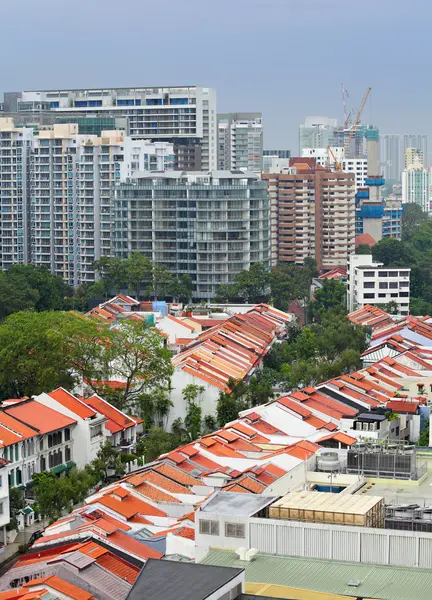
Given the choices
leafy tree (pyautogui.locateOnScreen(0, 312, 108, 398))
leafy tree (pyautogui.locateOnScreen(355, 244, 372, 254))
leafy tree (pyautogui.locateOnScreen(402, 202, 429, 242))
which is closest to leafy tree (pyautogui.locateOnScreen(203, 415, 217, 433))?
leafy tree (pyautogui.locateOnScreen(0, 312, 108, 398))

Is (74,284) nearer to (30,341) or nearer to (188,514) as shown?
(30,341)

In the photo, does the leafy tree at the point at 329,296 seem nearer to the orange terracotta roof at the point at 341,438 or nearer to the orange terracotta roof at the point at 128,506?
the orange terracotta roof at the point at 341,438

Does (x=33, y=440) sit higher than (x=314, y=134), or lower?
lower

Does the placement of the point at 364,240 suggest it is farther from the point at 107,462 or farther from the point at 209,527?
the point at 209,527

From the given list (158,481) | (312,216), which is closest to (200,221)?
(312,216)

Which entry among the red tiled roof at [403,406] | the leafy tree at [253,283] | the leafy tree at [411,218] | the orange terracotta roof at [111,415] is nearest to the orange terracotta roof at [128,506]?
the orange terracotta roof at [111,415]

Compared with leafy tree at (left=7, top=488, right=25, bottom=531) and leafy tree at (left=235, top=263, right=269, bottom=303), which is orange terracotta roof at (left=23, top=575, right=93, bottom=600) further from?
leafy tree at (left=235, top=263, right=269, bottom=303)
